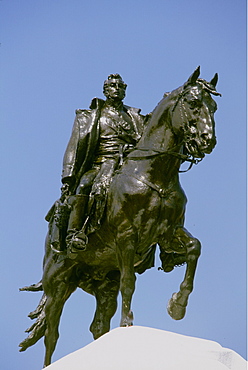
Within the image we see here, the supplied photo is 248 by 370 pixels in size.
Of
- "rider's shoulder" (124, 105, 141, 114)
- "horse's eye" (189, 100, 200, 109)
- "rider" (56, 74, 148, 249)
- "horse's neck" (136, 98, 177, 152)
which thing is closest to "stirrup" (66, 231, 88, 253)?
"rider" (56, 74, 148, 249)

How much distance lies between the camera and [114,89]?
55.7 ft

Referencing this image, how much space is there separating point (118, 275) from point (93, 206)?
67.2 inches

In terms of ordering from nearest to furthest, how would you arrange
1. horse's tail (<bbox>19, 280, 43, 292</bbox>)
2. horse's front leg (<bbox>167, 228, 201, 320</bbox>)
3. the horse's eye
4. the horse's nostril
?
the horse's nostril
the horse's eye
horse's front leg (<bbox>167, 228, 201, 320</bbox>)
horse's tail (<bbox>19, 280, 43, 292</bbox>)

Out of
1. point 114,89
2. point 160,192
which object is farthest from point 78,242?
point 114,89

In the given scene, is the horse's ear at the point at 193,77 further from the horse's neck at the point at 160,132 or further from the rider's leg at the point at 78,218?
the rider's leg at the point at 78,218

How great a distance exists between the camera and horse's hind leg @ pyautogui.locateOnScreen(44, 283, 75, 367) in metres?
17.0

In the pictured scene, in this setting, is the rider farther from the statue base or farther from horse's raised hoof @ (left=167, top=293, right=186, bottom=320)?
the statue base

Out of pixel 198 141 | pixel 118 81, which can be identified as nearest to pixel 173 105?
pixel 198 141

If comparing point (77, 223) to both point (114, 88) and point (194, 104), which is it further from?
point (194, 104)

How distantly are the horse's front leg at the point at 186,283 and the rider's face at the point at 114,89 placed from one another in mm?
2652

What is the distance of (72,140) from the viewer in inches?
662

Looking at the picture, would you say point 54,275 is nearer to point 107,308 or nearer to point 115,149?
point 107,308

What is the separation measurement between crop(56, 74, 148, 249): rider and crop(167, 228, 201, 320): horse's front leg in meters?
1.37

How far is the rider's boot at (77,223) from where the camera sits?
15.9 metres
